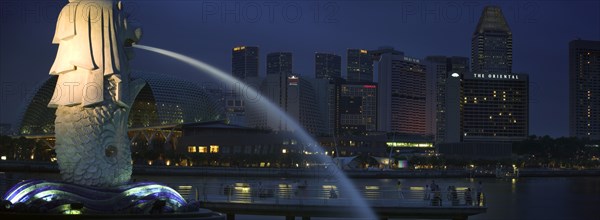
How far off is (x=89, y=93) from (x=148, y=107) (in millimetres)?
123149

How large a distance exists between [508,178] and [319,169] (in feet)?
107

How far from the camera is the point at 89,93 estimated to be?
2259cm

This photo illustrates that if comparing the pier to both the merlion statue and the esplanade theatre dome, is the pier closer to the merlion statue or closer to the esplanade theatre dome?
the merlion statue

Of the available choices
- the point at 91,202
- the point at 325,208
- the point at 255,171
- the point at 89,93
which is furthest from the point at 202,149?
the point at 91,202

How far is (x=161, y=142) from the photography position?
152 m

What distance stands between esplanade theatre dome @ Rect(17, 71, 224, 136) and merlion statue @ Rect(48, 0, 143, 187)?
118818mm

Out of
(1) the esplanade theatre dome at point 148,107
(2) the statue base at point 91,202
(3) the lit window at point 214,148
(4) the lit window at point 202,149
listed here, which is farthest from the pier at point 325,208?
(4) the lit window at point 202,149

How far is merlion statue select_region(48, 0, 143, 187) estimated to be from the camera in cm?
2264

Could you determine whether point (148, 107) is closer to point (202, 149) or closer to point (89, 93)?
point (202, 149)

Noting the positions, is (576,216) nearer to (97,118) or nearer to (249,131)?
(97,118)

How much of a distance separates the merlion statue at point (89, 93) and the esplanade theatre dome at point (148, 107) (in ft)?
390

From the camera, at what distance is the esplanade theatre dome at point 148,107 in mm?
142250

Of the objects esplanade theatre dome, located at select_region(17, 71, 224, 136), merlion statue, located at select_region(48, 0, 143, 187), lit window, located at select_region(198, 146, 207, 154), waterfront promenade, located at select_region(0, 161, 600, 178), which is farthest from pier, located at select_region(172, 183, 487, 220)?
lit window, located at select_region(198, 146, 207, 154)

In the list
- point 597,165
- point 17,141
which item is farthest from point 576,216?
point 597,165
